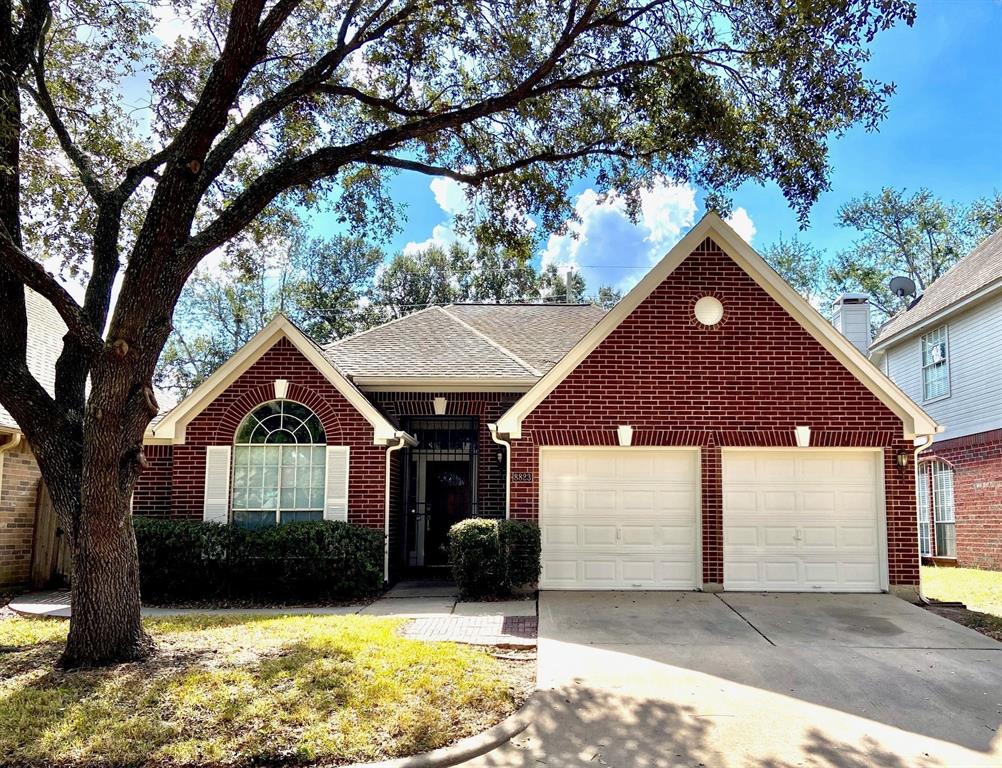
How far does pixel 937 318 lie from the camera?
16703mm

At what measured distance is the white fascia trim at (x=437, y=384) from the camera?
41.9ft

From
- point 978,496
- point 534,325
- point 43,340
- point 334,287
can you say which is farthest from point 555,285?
point 43,340

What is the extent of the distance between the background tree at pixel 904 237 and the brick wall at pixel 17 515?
1291 inches

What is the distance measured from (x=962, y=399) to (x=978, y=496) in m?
2.29

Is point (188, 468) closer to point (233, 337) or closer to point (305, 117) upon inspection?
point (305, 117)

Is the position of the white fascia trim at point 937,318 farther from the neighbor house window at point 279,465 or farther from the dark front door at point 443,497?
the neighbor house window at point 279,465

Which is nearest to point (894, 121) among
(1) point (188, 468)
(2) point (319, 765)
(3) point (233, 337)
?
(2) point (319, 765)

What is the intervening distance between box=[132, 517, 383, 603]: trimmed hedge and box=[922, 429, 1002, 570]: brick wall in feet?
42.3

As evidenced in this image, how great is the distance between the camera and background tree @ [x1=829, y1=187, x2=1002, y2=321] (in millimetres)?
31719

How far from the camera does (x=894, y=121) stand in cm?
922

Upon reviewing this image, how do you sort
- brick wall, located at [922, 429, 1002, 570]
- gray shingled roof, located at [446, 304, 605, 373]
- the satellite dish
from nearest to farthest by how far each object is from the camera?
brick wall, located at [922, 429, 1002, 570]
gray shingled roof, located at [446, 304, 605, 373]
the satellite dish

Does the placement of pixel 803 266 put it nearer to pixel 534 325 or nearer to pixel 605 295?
pixel 605 295

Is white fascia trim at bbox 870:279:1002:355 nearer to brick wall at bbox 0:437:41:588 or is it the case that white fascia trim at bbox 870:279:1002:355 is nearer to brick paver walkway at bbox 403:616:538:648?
brick paver walkway at bbox 403:616:538:648

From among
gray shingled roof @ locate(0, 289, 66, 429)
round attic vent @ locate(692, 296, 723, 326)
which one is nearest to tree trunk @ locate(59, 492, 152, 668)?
gray shingled roof @ locate(0, 289, 66, 429)
